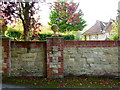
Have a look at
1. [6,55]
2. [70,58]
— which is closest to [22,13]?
[6,55]

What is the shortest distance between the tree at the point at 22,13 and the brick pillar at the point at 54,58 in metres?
0.80

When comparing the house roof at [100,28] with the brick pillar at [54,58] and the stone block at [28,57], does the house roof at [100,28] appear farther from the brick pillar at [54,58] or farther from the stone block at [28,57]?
the stone block at [28,57]

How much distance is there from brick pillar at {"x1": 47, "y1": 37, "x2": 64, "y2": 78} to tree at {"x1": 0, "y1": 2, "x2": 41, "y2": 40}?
2.64 ft

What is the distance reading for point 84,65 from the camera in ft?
18.6

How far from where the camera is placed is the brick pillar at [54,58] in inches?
208

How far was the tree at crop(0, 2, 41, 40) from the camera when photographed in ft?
15.7

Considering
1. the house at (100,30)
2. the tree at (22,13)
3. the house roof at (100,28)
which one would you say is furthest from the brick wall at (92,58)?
the house roof at (100,28)

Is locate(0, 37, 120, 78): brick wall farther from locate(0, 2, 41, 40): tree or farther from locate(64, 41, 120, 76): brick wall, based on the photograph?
locate(0, 2, 41, 40): tree

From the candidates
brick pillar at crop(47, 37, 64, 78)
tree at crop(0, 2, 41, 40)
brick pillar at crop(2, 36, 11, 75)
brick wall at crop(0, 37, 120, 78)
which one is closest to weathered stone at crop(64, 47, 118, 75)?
brick wall at crop(0, 37, 120, 78)

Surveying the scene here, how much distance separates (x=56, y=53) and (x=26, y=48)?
1.20 m

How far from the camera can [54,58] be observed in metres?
5.30

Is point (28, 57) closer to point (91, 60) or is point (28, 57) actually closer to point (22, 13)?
point (22, 13)

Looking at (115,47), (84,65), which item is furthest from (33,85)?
(115,47)

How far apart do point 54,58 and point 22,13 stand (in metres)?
2.23
